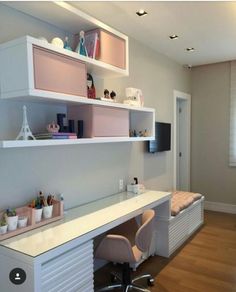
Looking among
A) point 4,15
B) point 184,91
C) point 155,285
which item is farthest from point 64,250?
point 184,91

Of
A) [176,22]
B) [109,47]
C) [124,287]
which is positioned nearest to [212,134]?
[176,22]

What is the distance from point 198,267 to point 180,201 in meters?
0.88

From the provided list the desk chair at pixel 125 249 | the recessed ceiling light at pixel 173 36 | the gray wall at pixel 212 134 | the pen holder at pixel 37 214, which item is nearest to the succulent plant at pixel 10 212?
the pen holder at pixel 37 214

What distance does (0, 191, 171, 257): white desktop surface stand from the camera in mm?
1647

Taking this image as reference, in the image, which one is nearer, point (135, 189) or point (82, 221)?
point (82, 221)

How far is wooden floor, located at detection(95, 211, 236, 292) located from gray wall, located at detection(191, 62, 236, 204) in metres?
1.18

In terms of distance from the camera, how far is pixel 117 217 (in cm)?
219

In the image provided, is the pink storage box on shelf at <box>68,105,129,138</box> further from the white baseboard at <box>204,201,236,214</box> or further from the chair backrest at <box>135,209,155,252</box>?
the white baseboard at <box>204,201,236,214</box>

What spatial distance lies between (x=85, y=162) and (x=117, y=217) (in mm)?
693

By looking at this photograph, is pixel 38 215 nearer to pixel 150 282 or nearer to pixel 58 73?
pixel 58 73

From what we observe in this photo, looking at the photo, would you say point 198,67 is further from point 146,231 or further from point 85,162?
point 146,231

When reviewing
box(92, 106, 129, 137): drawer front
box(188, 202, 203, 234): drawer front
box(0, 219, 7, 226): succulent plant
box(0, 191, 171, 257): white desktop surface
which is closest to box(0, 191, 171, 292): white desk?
box(0, 191, 171, 257): white desktop surface

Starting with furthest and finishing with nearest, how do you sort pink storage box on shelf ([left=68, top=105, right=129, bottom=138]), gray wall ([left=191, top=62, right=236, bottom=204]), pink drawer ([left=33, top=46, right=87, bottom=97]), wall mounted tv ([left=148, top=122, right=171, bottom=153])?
1. gray wall ([left=191, top=62, right=236, bottom=204])
2. wall mounted tv ([left=148, top=122, right=171, bottom=153])
3. pink storage box on shelf ([left=68, top=105, right=129, bottom=138])
4. pink drawer ([left=33, top=46, right=87, bottom=97])

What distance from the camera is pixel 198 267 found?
2.79 metres
